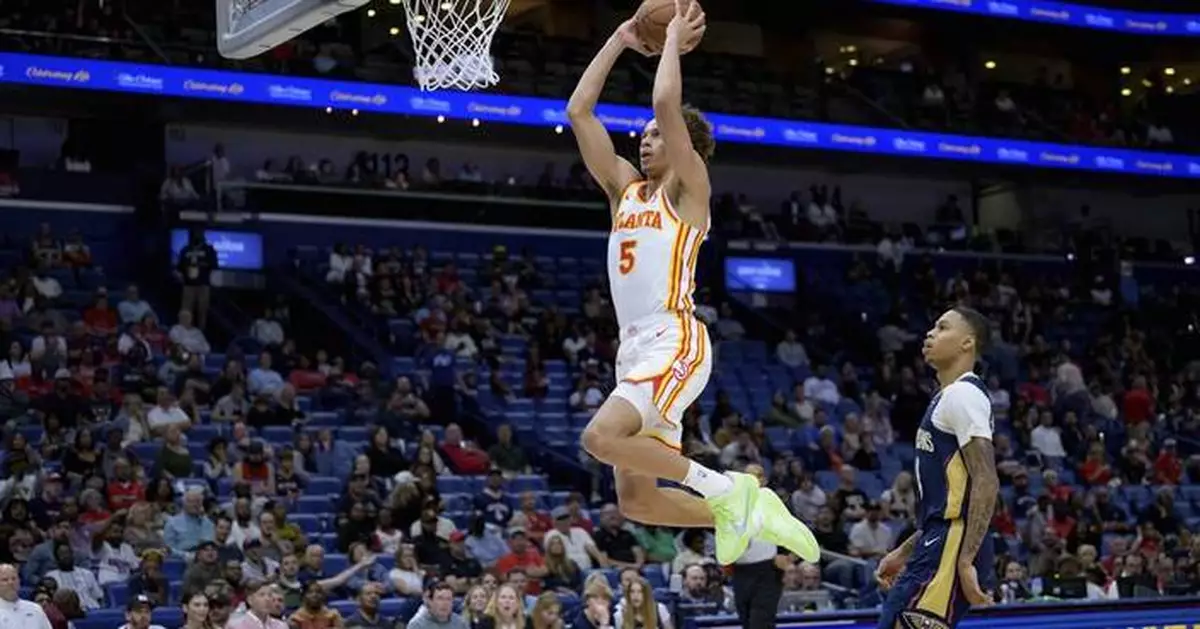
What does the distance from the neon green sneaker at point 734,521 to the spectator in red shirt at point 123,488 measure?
33.1ft

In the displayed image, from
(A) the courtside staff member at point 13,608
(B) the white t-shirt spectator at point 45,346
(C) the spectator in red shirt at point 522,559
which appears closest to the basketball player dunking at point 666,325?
(A) the courtside staff member at point 13,608

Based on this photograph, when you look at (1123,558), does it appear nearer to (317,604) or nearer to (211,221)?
(317,604)

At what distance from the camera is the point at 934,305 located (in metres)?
27.7

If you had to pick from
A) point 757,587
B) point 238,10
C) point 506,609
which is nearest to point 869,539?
point 757,587

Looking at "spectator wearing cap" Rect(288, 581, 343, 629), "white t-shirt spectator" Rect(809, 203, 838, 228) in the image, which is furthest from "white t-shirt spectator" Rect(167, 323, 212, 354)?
"white t-shirt spectator" Rect(809, 203, 838, 228)

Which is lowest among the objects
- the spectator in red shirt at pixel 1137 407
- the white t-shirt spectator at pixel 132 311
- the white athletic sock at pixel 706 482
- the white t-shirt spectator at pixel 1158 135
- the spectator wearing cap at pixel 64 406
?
the spectator in red shirt at pixel 1137 407

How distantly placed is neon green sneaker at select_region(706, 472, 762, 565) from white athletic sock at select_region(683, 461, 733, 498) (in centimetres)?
2

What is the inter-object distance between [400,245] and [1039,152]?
1118cm

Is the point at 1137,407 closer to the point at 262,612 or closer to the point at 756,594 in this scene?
the point at 756,594

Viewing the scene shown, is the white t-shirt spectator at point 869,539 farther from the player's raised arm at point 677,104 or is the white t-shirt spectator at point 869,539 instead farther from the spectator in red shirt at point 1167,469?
the player's raised arm at point 677,104

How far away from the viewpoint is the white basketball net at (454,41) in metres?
9.80

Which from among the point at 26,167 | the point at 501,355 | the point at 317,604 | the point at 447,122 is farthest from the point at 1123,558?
the point at 26,167

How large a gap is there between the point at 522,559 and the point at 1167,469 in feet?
37.8

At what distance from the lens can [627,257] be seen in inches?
271
